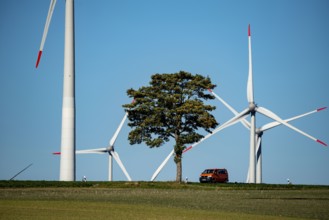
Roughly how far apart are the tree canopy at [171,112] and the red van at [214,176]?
6060mm

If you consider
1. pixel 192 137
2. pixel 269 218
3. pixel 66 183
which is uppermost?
pixel 192 137

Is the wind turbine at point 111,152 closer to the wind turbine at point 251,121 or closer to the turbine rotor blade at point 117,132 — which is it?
the turbine rotor blade at point 117,132

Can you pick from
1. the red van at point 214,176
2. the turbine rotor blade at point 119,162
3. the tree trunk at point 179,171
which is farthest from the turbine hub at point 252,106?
the turbine rotor blade at point 119,162

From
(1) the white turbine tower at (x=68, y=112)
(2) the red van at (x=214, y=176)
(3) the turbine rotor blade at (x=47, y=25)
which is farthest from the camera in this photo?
(2) the red van at (x=214, y=176)

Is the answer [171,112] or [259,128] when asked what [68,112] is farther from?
[259,128]

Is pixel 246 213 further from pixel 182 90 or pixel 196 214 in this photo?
pixel 182 90

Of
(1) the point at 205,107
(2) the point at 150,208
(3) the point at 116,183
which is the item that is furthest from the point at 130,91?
(2) the point at 150,208

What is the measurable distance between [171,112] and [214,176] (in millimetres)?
11504

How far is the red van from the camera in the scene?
85.3 m

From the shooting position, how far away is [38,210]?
30.7 meters

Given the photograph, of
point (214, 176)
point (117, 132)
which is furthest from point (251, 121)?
point (117, 132)

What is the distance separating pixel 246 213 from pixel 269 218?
276 cm

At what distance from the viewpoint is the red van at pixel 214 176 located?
8533 cm

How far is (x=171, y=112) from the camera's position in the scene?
7969 cm
